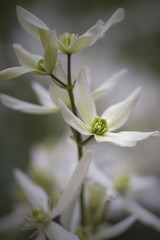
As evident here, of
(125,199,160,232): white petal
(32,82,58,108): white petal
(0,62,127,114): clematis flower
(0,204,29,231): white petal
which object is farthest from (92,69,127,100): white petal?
(0,204,29,231): white petal

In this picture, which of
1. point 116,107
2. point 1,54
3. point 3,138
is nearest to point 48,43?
point 116,107

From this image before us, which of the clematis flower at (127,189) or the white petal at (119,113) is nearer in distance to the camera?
the white petal at (119,113)

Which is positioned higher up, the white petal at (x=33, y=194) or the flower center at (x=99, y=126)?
the flower center at (x=99, y=126)

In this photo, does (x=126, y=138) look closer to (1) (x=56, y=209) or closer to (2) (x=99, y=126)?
(2) (x=99, y=126)

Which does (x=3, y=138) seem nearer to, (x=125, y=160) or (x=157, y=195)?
(x=125, y=160)

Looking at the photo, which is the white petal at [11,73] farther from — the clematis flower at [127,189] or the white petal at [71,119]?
the clematis flower at [127,189]

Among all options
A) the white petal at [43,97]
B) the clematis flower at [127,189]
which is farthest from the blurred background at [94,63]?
the white petal at [43,97]

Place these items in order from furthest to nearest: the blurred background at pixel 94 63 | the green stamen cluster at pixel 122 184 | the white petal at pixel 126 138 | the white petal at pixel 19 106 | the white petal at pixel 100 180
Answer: the blurred background at pixel 94 63 < the green stamen cluster at pixel 122 184 < the white petal at pixel 100 180 < the white petal at pixel 19 106 < the white petal at pixel 126 138
